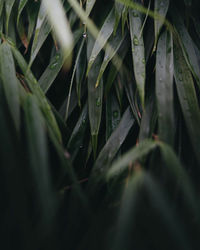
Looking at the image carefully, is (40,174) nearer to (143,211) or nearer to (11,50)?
(143,211)

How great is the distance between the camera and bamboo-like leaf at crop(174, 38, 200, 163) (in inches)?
23.0

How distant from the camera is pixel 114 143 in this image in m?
0.66

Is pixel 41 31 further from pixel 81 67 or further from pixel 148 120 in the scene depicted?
pixel 148 120

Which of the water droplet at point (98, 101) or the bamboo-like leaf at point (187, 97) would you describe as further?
the water droplet at point (98, 101)

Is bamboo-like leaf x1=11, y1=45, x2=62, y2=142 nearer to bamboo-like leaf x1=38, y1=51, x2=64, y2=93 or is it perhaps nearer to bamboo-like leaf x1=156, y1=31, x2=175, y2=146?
bamboo-like leaf x1=38, y1=51, x2=64, y2=93

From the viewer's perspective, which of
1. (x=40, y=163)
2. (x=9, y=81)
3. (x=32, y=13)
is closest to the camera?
(x=40, y=163)

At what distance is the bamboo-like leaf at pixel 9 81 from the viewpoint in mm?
501

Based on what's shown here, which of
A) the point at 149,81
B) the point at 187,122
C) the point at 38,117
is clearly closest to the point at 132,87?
the point at 149,81

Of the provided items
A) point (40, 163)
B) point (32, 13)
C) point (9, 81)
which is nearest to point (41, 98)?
point (9, 81)

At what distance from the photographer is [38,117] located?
20.0 inches

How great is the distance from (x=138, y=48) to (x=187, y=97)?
185 millimetres

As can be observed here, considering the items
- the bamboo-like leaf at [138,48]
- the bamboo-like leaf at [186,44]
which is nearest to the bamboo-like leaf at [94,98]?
the bamboo-like leaf at [138,48]

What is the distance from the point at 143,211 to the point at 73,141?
29 centimetres

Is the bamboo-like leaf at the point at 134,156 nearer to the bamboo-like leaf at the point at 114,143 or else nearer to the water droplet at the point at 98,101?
the bamboo-like leaf at the point at 114,143
